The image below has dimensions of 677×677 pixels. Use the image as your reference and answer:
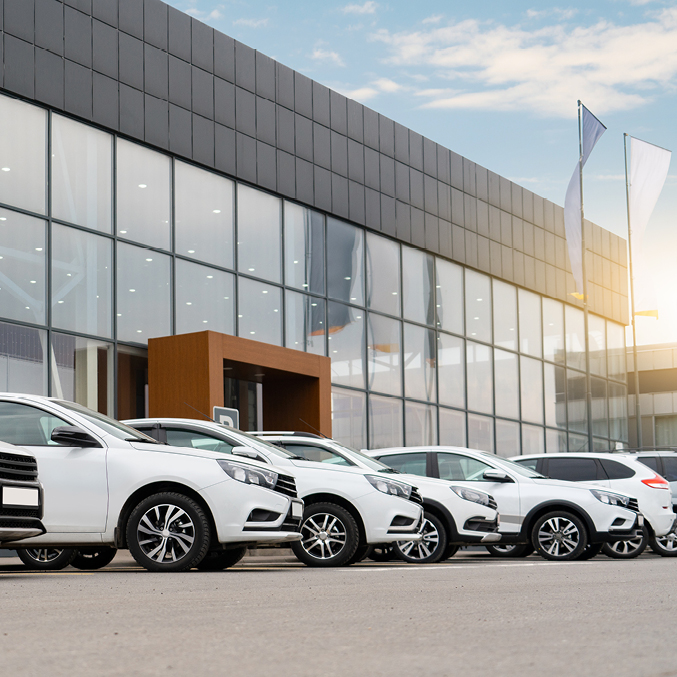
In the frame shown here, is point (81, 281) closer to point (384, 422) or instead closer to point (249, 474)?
point (384, 422)

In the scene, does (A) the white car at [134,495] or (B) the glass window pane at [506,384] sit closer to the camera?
(A) the white car at [134,495]

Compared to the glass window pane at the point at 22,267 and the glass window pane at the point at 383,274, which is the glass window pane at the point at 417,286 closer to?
the glass window pane at the point at 383,274

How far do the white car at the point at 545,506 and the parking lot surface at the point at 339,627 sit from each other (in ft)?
21.2

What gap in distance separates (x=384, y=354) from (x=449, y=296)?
4084 millimetres

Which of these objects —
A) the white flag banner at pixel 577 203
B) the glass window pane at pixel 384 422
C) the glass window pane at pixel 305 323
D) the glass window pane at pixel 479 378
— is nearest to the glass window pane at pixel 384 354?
the glass window pane at pixel 384 422

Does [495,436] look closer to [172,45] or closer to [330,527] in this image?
[172,45]

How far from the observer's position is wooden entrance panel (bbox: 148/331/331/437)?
19328mm

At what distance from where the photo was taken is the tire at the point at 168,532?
A: 10000 millimetres

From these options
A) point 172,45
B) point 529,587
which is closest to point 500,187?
point 172,45

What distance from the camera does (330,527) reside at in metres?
11.7

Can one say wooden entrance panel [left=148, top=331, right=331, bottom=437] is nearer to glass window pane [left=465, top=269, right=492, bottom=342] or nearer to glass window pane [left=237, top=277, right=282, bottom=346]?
glass window pane [left=237, top=277, right=282, bottom=346]

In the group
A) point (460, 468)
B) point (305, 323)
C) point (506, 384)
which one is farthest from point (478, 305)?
point (460, 468)

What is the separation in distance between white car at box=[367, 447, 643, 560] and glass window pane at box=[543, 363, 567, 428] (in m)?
19.5

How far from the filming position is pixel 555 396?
117ft
